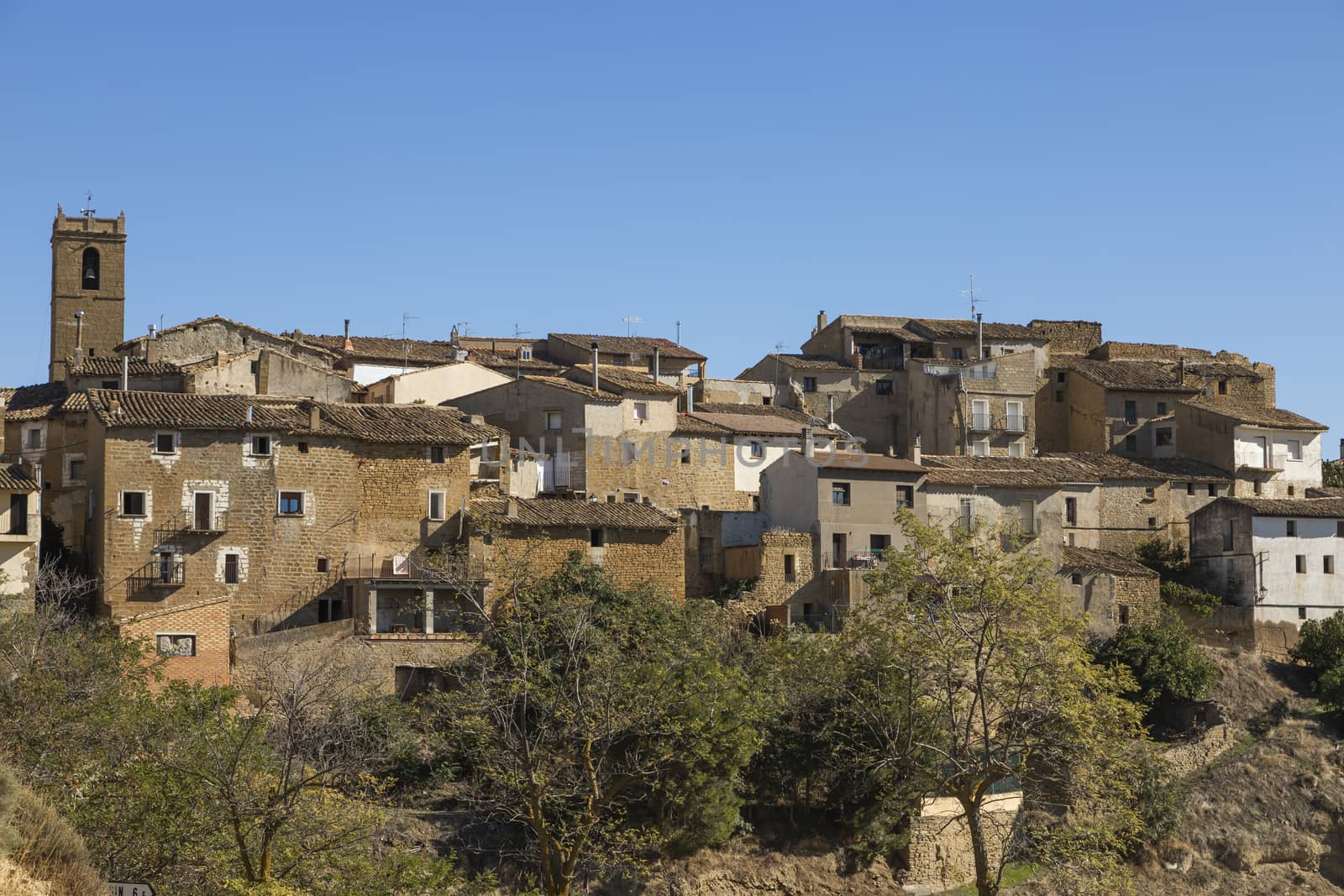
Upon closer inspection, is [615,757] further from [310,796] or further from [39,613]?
[39,613]

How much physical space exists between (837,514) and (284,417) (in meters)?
16.8

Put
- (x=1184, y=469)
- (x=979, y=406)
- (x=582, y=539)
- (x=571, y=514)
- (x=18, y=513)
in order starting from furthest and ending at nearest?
(x=979, y=406) → (x=1184, y=469) → (x=571, y=514) → (x=582, y=539) → (x=18, y=513)

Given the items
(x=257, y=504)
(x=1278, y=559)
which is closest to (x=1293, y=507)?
(x=1278, y=559)

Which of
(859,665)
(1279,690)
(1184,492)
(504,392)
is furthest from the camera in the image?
(1184,492)

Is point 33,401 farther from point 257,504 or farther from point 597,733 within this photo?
point 597,733

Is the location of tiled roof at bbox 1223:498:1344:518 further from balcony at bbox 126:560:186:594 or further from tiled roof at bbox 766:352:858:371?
balcony at bbox 126:560:186:594

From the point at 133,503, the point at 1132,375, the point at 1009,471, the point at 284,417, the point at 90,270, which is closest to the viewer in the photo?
the point at 133,503

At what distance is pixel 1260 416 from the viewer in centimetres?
6506

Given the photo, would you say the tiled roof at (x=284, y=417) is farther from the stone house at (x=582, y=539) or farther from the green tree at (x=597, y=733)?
the green tree at (x=597, y=733)

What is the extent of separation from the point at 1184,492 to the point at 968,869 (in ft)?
75.1

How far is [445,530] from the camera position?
47312 millimetres

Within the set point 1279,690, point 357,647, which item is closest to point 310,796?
point 357,647

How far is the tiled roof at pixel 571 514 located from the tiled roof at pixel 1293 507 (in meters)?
20.5

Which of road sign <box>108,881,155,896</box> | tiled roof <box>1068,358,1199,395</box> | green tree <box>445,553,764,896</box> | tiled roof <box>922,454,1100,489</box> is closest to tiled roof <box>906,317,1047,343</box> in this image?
tiled roof <box>1068,358,1199,395</box>
